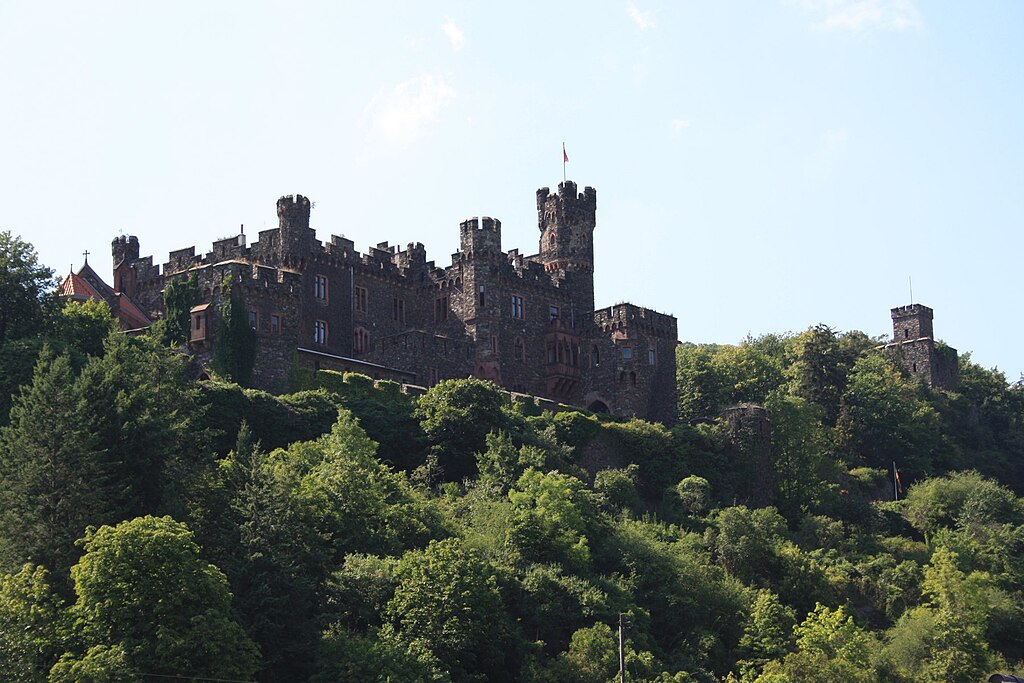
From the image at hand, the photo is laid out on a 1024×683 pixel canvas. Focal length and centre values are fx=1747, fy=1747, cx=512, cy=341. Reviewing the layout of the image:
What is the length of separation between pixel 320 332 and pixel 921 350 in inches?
2101

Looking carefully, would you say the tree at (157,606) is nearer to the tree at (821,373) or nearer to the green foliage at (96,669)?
the green foliage at (96,669)

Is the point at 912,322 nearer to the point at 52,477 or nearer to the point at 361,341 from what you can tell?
the point at 361,341

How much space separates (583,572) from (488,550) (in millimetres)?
3677

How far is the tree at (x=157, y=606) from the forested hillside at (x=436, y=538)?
0.08 meters

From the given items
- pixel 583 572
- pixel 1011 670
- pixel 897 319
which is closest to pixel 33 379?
pixel 583 572

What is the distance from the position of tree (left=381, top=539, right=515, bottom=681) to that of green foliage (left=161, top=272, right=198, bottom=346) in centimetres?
2207

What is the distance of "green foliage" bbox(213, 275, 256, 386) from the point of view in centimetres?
7650

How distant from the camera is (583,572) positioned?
215 feet

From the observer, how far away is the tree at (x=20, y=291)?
72.6 meters

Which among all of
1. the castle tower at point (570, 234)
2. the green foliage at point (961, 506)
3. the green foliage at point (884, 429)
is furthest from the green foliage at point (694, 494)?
the green foliage at point (884, 429)

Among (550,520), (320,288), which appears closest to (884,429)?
(320,288)

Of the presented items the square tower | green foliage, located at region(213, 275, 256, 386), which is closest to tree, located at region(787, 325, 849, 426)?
the square tower

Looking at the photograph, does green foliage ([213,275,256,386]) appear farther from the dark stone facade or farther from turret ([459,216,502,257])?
the dark stone facade

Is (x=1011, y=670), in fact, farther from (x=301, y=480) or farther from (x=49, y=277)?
(x=49, y=277)
